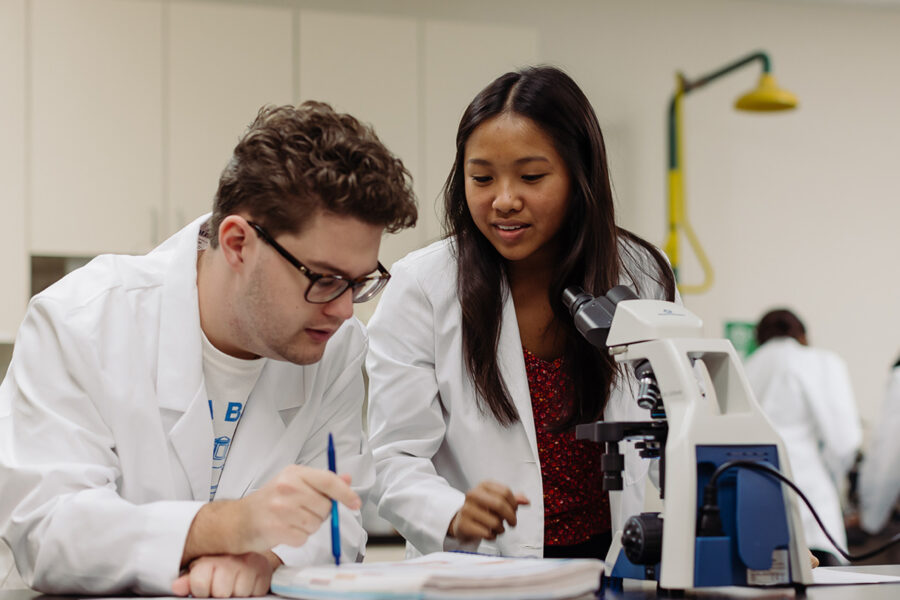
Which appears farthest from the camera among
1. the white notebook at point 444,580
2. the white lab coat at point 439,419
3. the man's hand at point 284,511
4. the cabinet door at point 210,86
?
the cabinet door at point 210,86

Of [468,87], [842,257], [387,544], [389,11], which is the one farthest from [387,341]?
[842,257]

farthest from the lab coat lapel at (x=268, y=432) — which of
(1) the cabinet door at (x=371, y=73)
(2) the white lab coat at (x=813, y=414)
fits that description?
(2) the white lab coat at (x=813, y=414)

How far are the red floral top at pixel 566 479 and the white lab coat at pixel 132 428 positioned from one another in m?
0.30

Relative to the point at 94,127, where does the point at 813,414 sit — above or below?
below

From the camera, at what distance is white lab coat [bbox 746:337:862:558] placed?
355cm

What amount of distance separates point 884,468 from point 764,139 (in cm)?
166

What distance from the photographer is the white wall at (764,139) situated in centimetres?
397

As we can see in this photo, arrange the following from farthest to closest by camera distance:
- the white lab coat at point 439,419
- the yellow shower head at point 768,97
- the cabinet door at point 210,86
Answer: the yellow shower head at point 768,97 < the cabinet door at point 210,86 < the white lab coat at point 439,419

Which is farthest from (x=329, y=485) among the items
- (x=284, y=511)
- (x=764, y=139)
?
(x=764, y=139)

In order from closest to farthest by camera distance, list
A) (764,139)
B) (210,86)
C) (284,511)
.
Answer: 1. (284,511)
2. (210,86)
3. (764,139)

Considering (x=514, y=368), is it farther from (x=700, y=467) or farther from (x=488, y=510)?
(x=700, y=467)

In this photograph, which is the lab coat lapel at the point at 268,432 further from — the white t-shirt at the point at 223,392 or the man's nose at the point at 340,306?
the man's nose at the point at 340,306

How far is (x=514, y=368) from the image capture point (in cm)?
154

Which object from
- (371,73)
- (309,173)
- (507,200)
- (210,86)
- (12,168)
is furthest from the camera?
(371,73)
